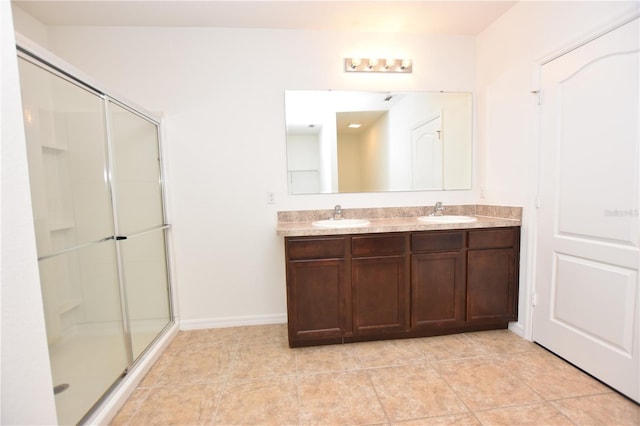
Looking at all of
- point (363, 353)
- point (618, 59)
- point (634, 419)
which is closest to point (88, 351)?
point (363, 353)

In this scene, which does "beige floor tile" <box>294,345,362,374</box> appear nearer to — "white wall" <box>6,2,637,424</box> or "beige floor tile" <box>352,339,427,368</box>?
"beige floor tile" <box>352,339,427,368</box>

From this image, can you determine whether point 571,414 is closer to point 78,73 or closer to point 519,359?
point 519,359

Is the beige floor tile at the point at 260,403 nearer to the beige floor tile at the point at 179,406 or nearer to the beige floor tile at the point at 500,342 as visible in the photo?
the beige floor tile at the point at 179,406

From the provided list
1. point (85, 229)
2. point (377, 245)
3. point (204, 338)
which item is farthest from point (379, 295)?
point (85, 229)

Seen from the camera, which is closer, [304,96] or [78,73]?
[78,73]

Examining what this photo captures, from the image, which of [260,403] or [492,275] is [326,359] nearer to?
[260,403]

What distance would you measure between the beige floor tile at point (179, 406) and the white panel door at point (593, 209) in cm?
219

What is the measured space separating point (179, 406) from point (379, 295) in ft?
4.53

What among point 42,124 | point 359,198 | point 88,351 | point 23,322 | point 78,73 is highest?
point 78,73

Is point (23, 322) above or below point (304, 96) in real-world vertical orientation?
below

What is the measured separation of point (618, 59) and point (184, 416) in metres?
2.92

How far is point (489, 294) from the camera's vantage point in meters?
2.19

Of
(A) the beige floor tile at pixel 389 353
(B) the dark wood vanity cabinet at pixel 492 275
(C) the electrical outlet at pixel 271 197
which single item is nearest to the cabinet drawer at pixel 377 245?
(B) the dark wood vanity cabinet at pixel 492 275

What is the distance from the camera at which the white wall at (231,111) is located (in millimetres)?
2307
